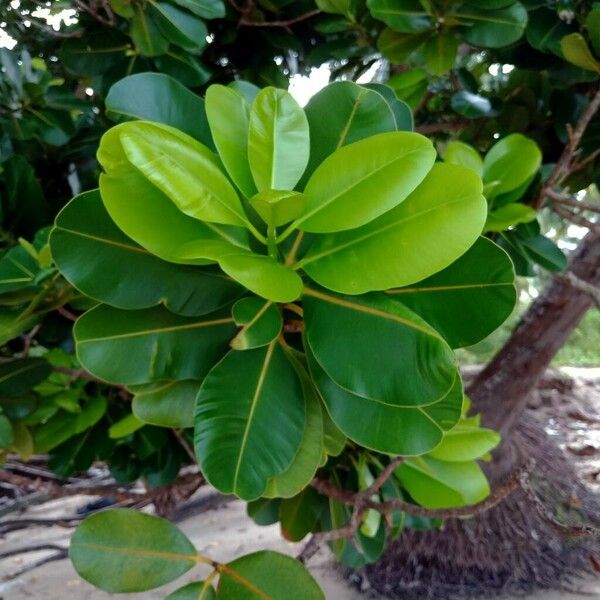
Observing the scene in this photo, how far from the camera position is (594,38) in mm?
834

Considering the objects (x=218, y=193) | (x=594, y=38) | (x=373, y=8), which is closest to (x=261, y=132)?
(x=218, y=193)

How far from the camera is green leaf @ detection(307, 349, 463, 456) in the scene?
51 centimetres

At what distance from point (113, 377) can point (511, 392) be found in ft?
4.98

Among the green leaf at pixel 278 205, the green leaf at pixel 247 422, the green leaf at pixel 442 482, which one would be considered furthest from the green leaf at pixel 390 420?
the green leaf at pixel 442 482

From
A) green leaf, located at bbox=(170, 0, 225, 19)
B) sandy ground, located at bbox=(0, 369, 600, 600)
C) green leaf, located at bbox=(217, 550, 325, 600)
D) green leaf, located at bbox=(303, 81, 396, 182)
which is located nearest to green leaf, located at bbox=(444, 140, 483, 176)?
green leaf, located at bbox=(303, 81, 396, 182)

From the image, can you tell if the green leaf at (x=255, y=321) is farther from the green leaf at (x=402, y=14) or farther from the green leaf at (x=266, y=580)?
the green leaf at (x=402, y=14)

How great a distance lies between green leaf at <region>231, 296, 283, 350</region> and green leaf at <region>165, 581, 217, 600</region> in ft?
0.86

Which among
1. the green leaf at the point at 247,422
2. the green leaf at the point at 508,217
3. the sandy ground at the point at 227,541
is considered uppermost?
the green leaf at the point at 508,217

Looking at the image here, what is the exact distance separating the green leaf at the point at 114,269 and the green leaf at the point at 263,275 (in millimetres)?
86

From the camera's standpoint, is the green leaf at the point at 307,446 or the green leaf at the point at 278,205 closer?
the green leaf at the point at 278,205

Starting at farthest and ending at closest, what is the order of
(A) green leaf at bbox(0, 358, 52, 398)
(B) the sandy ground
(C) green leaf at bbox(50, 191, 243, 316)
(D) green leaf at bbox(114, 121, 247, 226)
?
(B) the sandy ground
(A) green leaf at bbox(0, 358, 52, 398)
(C) green leaf at bbox(50, 191, 243, 316)
(D) green leaf at bbox(114, 121, 247, 226)

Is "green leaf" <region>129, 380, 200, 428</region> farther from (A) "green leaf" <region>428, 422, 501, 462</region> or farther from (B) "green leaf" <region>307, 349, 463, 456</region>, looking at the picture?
(A) "green leaf" <region>428, 422, 501, 462</region>

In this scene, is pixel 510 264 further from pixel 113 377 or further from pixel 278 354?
pixel 113 377

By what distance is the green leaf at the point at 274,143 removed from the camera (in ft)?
1.53
